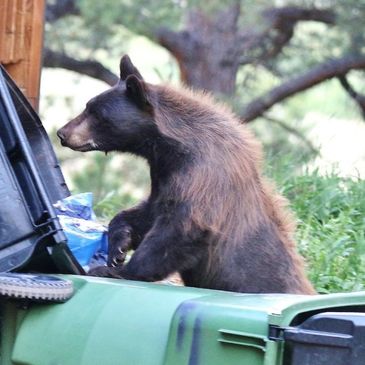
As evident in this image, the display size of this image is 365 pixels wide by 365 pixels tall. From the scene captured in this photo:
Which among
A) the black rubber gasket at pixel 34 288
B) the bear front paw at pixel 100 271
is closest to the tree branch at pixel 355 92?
the bear front paw at pixel 100 271

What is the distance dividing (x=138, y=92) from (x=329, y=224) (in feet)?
7.21

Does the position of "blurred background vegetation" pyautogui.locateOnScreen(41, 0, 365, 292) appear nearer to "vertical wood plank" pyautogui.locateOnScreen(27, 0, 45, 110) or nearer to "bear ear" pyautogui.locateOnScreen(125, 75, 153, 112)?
"vertical wood plank" pyautogui.locateOnScreen(27, 0, 45, 110)

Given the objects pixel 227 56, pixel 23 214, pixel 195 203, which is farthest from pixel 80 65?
pixel 23 214

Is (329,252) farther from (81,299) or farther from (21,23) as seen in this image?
(81,299)

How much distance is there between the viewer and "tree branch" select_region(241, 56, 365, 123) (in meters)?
12.6

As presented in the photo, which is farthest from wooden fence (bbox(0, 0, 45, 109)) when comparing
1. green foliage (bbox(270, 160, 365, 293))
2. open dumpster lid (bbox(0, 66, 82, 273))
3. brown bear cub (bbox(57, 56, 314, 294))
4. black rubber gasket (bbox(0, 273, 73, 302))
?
black rubber gasket (bbox(0, 273, 73, 302))

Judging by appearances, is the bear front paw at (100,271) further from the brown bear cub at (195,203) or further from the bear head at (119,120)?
the bear head at (119,120)

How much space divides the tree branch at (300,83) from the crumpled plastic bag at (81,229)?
26.7 ft

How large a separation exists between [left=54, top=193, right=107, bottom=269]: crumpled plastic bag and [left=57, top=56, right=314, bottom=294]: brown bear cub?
10 cm

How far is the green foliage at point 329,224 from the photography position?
5.64 m

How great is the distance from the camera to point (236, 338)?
277cm

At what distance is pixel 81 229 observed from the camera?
4242 millimetres

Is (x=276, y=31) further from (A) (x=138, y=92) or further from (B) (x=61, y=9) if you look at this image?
(A) (x=138, y=92)

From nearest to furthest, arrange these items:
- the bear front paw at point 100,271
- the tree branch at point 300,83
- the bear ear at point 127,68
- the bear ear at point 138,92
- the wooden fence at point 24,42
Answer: the bear front paw at point 100,271 < the bear ear at point 138,92 < the bear ear at point 127,68 < the wooden fence at point 24,42 < the tree branch at point 300,83
